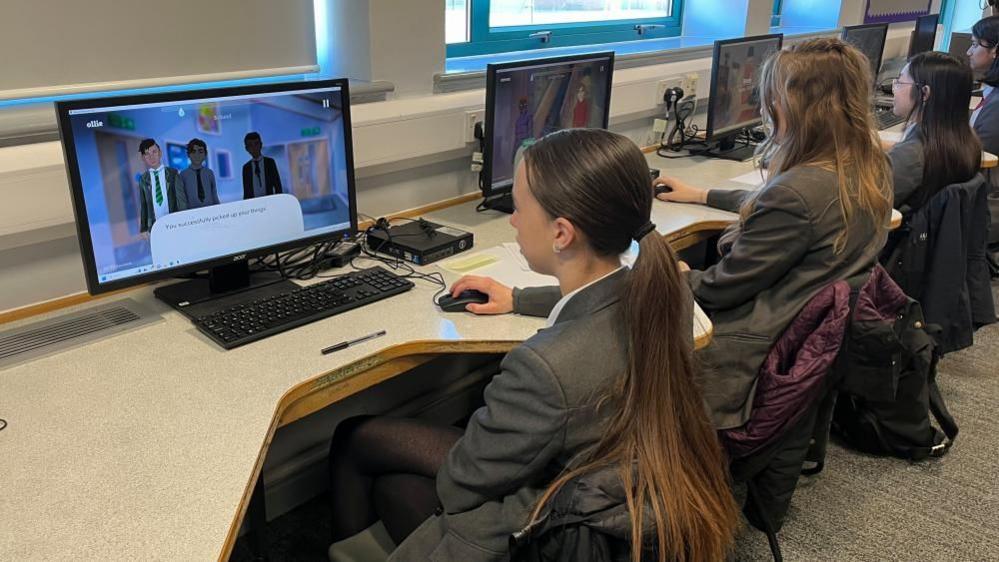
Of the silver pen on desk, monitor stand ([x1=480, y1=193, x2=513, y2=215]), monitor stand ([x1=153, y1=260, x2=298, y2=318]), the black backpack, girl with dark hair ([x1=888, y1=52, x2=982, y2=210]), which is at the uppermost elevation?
girl with dark hair ([x1=888, y1=52, x2=982, y2=210])

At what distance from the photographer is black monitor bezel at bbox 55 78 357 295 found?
1339mm

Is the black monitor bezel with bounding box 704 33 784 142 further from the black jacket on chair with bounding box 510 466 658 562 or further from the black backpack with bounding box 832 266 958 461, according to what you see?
the black jacket on chair with bounding box 510 466 658 562

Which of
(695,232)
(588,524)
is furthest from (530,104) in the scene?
(588,524)

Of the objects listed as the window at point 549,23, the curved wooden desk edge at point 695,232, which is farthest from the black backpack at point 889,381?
the window at point 549,23

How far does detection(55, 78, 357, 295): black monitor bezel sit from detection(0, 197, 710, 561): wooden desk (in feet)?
0.36

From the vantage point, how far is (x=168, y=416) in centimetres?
121

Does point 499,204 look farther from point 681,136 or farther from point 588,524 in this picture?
point 588,524

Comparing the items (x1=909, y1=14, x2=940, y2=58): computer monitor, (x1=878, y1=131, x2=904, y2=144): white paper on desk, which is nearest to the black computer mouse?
(x1=878, y1=131, x2=904, y2=144): white paper on desk

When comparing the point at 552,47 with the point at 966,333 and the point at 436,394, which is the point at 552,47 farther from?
the point at 966,333

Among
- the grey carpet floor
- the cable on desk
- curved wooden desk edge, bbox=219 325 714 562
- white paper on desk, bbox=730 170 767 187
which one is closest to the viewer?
curved wooden desk edge, bbox=219 325 714 562

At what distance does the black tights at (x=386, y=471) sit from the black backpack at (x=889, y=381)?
87 cm

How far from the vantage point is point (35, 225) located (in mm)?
1539

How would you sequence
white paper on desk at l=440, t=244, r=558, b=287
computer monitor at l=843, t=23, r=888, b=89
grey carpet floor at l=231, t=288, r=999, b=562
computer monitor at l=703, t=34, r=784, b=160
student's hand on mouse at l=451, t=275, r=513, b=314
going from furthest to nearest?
computer monitor at l=843, t=23, r=888, b=89 → computer monitor at l=703, t=34, r=784, b=160 → grey carpet floor at l=231, t=288, r=999, b=562 → white paper on desk at l=440, t=244, r=558, b=287 → student's hand on mouse at l=451, t=275, r=513, b=314

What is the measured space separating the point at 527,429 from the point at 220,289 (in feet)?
3.06
